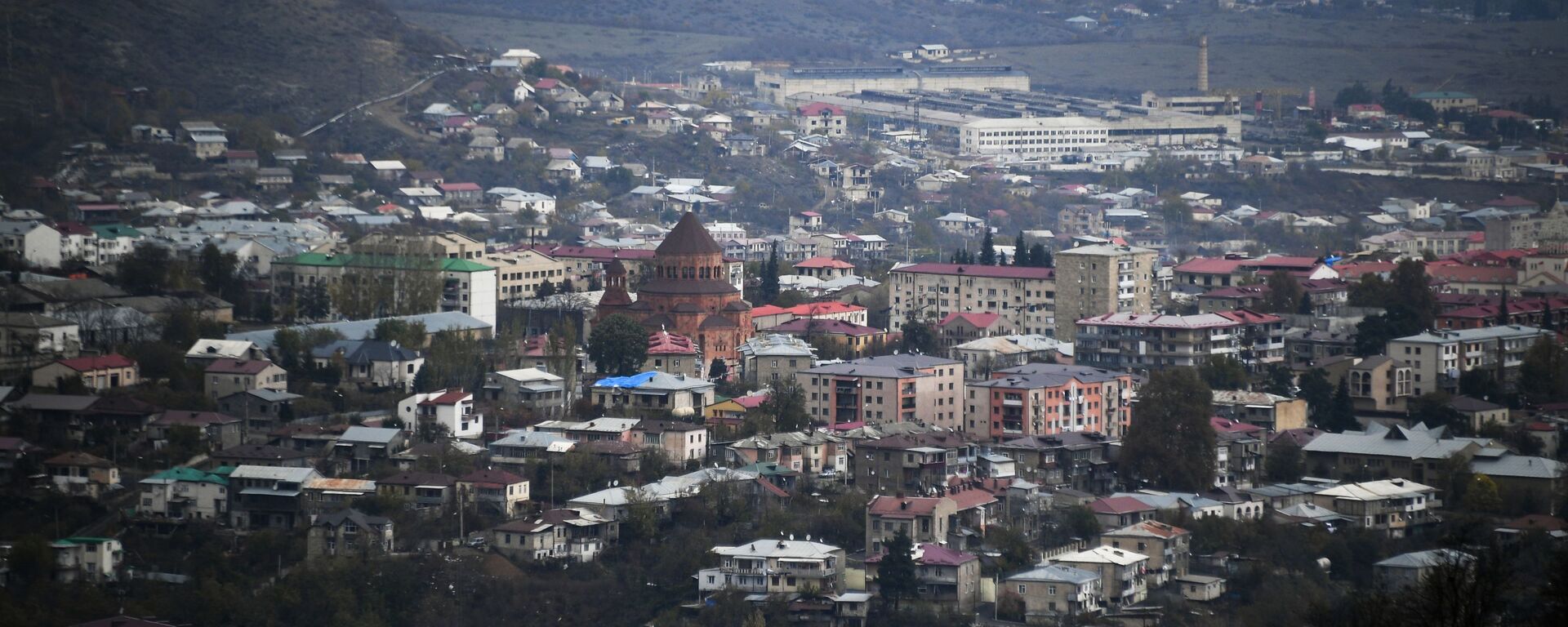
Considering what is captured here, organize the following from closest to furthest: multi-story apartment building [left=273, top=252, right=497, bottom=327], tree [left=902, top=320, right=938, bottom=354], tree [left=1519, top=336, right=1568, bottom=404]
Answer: tree [left=1519, top=336, right=1568, bottom=404], tree [left=902, top=320, right=938, bottom=354], multi-story apartment building [left=273, top=252, right=497, bottom=327]

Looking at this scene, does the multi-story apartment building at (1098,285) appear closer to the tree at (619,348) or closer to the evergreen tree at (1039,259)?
the evergreen tree at (1039,259)

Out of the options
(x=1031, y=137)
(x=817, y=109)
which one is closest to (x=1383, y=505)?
(x=1031, y=137)

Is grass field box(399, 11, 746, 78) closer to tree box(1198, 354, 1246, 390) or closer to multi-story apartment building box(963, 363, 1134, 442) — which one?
tree box(1198, 354, 1246, 390)

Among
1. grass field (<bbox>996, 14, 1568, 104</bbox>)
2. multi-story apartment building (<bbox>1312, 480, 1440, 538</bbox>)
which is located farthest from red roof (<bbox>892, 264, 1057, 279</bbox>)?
grass field (<bbox>996, 14, 1568, 104</bbox>)

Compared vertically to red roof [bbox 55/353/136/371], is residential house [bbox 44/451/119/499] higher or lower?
lower

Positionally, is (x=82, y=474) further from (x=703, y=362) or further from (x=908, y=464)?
(x=703, y=362)

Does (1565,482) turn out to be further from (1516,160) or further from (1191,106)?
(1191,106)
